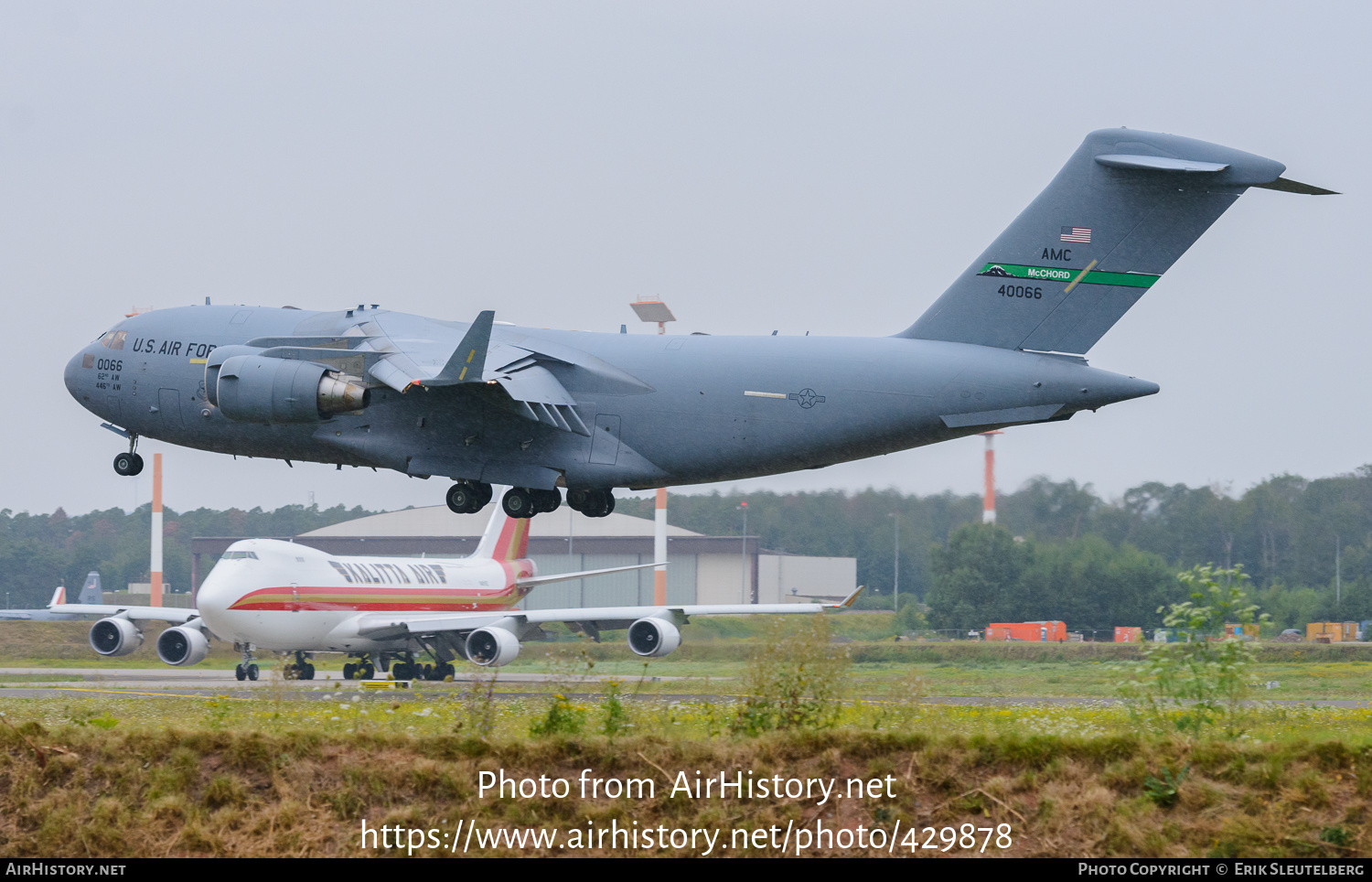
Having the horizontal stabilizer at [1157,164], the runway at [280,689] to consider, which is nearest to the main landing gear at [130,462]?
the runway at [280,689]

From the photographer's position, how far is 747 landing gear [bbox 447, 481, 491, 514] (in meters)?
20.5

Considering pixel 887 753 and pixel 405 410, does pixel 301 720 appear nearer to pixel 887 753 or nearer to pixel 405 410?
pixel 405 410

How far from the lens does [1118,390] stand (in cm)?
1747

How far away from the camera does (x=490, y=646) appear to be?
38.8m

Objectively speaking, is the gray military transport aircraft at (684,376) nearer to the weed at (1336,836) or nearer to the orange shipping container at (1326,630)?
the weed at (1336,836)

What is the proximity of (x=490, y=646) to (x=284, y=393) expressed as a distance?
68.4 feet

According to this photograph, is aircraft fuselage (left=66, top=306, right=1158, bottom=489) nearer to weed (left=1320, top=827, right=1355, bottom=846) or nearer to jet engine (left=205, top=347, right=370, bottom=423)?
jet engine (left=205, top=347, right=370, bottom=423)

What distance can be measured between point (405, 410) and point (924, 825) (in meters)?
10.00

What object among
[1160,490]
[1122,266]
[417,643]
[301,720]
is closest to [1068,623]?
[1160,490]

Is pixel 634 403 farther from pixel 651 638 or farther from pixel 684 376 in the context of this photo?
pixel 651 638

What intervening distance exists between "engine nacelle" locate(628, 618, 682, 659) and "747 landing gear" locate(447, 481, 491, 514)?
15640 mm

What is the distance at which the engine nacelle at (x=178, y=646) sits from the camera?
1559 inches

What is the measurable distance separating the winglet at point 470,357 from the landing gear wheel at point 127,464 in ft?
20.5
